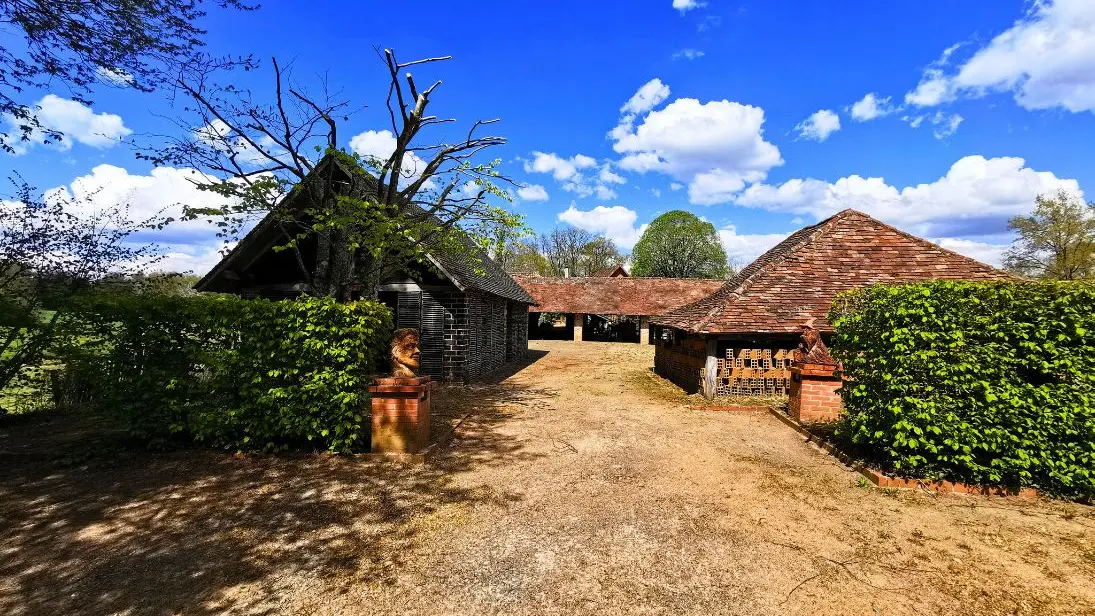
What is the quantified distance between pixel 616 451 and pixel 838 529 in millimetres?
2890

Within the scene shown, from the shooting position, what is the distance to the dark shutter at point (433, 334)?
12.4 metres

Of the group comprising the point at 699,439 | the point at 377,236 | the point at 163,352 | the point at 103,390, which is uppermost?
the point at 377,236

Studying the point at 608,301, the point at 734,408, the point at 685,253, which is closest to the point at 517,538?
the point at 734,408

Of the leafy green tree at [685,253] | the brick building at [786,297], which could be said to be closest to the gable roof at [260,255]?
the brick building at [786,297]

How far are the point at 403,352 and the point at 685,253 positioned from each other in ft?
132

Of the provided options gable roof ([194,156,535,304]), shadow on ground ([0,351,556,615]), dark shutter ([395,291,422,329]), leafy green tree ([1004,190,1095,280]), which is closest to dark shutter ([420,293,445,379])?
dark shutter ([395,291,422,329])

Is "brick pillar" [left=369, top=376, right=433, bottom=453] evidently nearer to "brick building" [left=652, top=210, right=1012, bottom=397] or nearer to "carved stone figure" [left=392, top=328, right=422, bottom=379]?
"carved stone figure" [left=392, top=328, right=422, bottom=379]

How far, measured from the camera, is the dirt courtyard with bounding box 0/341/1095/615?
3.09 m

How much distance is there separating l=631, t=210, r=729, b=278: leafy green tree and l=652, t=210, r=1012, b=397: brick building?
30.0 m

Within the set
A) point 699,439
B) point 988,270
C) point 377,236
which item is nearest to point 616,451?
point 699,439

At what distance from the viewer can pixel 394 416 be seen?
19.9 feet

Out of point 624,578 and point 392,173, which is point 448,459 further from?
point 392,173

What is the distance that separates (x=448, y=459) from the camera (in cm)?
606

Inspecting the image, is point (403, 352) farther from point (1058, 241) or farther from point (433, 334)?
point (1058, 241)
